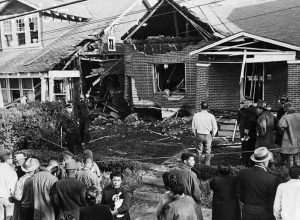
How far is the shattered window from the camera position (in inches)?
781

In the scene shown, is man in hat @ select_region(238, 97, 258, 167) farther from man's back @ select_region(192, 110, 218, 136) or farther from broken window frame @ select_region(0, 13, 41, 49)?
broken window frame @ select_region(0, 13, 41, 49)

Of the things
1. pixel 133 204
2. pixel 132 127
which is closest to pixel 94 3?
pixel 132 127

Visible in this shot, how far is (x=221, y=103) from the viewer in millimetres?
17953

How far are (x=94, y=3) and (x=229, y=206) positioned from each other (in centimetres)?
2406

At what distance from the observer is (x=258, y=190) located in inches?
216

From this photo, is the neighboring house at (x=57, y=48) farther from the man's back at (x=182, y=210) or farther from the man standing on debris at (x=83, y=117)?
the man's back at (x=182, y=210)

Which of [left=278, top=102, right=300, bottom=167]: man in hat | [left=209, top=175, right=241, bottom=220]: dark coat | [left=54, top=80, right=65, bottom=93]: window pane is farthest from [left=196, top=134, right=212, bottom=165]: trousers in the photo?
[left=54, top=80, right=65, bottom=93]: window pane

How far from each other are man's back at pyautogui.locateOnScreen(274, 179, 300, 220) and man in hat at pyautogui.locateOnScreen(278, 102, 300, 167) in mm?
3729

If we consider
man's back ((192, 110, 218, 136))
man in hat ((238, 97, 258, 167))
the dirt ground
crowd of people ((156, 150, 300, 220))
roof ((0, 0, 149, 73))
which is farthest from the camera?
roof ((0, 0, 149, 73))

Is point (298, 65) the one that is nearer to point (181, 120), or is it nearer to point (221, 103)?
point (221, 103)

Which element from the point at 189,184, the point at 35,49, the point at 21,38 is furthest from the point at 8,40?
the point at 189,184

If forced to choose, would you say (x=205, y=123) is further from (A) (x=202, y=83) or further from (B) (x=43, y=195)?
(A) (x=202, y=83)

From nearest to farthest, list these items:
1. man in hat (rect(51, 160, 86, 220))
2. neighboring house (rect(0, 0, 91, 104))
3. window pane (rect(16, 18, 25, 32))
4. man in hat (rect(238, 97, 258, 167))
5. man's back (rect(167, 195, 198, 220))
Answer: man's back (rect(167, 195, 198, 220)) < man in hat (rect(51, 160, 86, 220)) < man in hat (rect(238, 97, 258, 167)) < neighboring house (rect(0, 0, 91, 104)) < window pane (rect(16, 18, 25, 32))

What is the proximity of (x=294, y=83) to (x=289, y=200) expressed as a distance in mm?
10976
